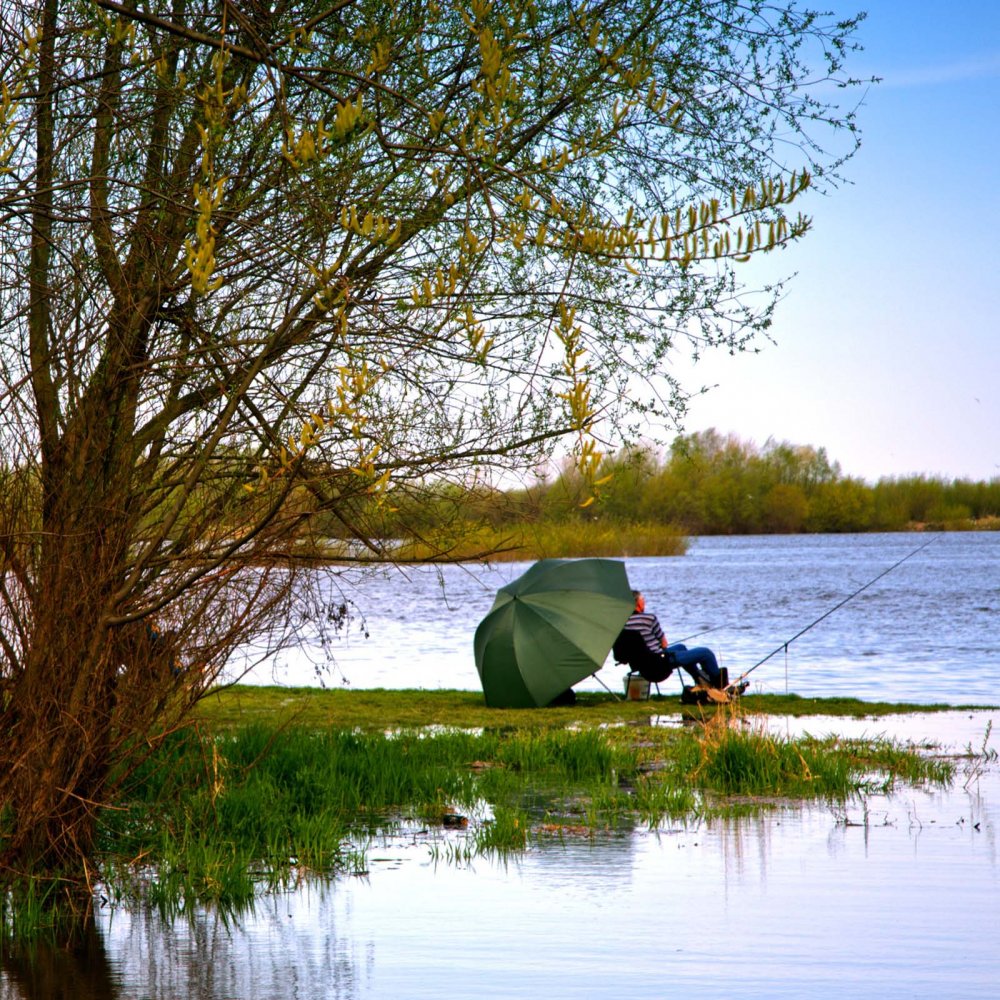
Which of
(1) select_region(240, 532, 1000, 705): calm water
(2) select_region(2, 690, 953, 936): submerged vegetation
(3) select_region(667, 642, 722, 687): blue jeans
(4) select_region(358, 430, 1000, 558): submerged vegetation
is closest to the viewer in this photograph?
(2) select_region(2, 690, 953, 936): submerged vegetation

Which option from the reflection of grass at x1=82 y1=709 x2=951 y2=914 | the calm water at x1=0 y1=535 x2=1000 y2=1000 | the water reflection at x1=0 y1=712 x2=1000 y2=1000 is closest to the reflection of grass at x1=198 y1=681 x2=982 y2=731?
the reflection of grass at x1=82 y1=709 x2=951 y2=914

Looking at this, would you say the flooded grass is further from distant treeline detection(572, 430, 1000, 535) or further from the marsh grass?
distant treeline detection(572, 430, 1000, 535)

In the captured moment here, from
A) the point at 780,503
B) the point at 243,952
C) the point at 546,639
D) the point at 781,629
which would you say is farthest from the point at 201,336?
the point at 780,503

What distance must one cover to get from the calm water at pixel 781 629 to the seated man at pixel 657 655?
1.78 metres

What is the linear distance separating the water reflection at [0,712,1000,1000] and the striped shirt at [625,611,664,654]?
688 centimetres

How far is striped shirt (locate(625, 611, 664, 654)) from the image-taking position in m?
15.0

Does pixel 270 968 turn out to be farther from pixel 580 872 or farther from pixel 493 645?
pixel 493 645

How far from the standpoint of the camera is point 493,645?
14.7 m

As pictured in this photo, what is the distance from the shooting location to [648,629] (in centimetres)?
1504

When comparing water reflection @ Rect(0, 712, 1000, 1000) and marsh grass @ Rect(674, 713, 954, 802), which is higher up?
marsh grass @ Rect(674, 713, 954, 802)

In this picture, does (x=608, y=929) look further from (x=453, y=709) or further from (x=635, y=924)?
(x=453, y=709)

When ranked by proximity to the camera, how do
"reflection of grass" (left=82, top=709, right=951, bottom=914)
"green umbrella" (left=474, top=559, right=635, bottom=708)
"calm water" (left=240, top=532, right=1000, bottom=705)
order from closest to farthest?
"reflection of grass" (left=82, top=709, right=951, bottom=914) < "green umbrella" (left=474, top=559, right=635, bottom=708) < "calm water" (left=240, top=532, right=1000, bottom=705)

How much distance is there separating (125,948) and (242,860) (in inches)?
40.4

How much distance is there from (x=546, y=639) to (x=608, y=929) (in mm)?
8504
